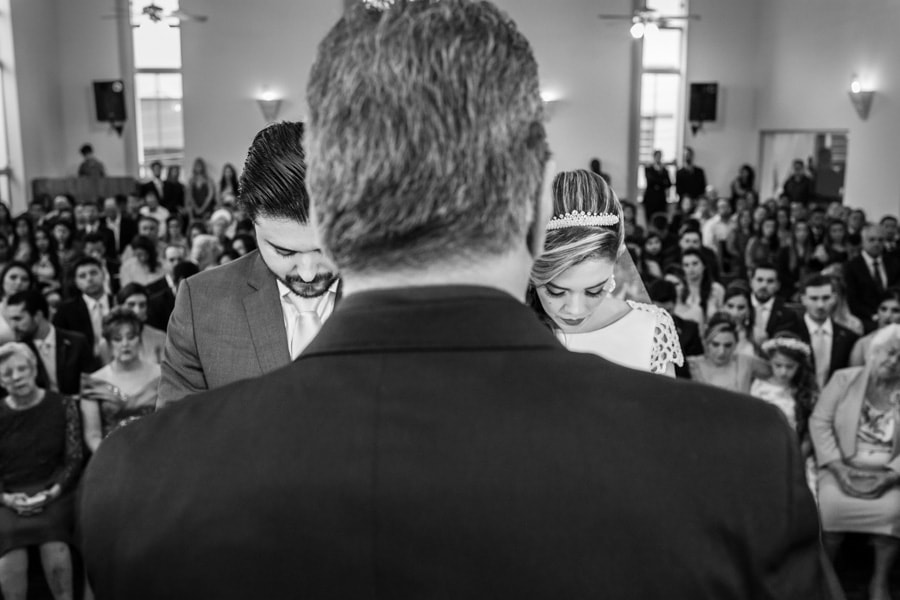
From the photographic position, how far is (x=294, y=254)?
1754 millimetres

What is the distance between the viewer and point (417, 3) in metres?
0.84

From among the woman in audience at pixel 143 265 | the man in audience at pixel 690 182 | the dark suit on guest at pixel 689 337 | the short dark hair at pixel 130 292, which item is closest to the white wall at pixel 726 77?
the man in audience at pixel 690 182

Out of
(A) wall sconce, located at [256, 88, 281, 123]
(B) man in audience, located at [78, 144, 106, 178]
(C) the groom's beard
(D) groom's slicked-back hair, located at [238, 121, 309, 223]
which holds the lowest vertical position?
(B) man in audience, located at [78, 144, 106, 178]

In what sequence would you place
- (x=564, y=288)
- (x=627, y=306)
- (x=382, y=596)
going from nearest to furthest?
1. (x=382, y=596)
2. (x=564, y=288)
3. (x=627, y=306)

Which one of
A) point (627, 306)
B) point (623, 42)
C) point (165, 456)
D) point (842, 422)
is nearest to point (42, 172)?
point (623, 42)

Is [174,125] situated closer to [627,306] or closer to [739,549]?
[627,306]

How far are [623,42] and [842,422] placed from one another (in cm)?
1251

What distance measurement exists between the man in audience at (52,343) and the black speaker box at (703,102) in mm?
13029

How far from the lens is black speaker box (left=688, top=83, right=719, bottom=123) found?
16.5 metres

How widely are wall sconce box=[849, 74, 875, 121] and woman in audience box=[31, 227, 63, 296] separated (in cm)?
1011

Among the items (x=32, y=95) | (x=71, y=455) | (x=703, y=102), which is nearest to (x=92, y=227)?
(x=32, y=95)

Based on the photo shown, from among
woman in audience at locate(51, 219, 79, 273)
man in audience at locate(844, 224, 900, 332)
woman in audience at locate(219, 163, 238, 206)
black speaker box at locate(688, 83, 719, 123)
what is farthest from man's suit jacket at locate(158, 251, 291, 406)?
black speaker box at locate(688, 83, 719, 123)

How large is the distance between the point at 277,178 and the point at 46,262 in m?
7.13

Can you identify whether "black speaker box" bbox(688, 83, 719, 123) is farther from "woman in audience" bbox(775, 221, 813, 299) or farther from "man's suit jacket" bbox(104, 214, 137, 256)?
"man's suit jacket" bbox(104, 214, 137, 256)
